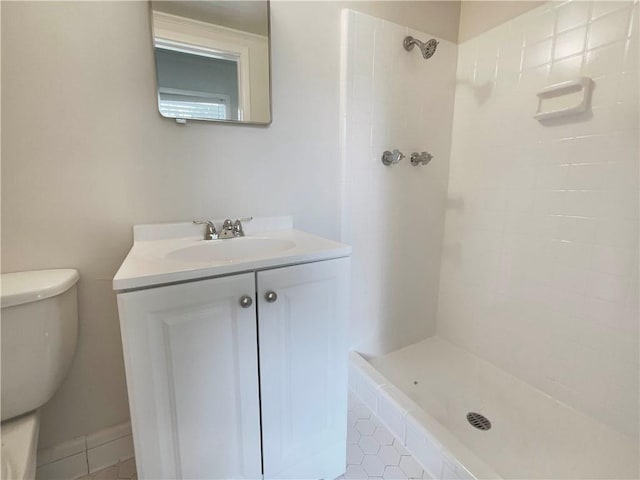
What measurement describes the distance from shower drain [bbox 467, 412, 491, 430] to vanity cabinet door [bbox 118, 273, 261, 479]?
3.05 ft

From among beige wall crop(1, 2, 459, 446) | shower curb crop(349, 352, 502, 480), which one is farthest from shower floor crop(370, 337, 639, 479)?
beige wall crop(1, 2, 459, 446)

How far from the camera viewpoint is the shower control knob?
4.77 ft

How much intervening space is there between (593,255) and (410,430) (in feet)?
3.19

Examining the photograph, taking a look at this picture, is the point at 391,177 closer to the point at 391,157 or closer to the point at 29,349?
the point at 391,157

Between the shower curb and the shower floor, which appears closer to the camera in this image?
the shower curb

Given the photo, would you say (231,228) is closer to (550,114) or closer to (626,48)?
(550,114)

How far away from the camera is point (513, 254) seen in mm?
1462

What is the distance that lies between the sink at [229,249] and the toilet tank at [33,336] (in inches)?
13.1

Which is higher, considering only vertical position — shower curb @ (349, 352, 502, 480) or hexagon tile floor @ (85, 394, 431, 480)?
shower curb @ (349, 352, 502, 480)

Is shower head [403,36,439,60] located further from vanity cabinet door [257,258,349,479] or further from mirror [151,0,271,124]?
Answer: vanity cabinet door [257,258,349,479]

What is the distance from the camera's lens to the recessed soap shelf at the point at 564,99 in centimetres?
113

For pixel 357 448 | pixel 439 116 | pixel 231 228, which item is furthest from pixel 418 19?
pixel 357 448

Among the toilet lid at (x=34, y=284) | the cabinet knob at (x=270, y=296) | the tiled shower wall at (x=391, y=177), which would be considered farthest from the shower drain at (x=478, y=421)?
the toilet lid at (x=34, y=284)

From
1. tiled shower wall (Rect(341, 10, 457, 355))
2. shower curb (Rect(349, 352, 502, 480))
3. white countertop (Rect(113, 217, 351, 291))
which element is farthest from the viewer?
tiled shower wall (Rect(341, 10, 457, 355))
